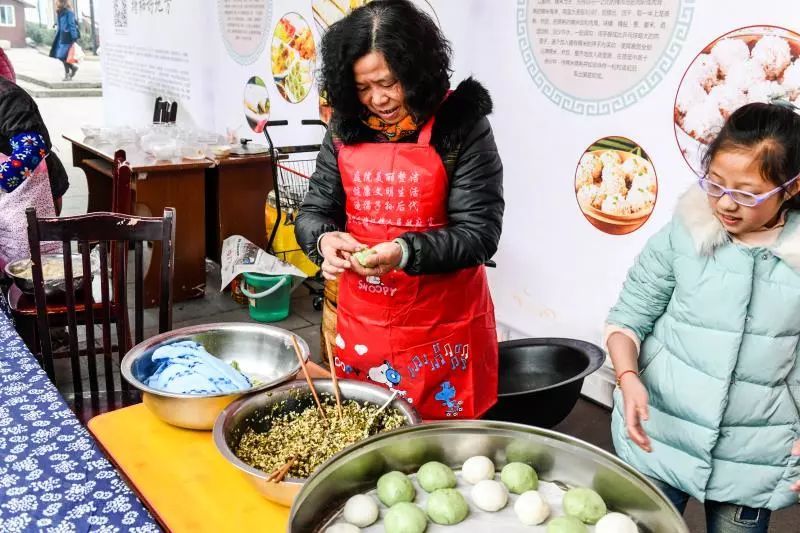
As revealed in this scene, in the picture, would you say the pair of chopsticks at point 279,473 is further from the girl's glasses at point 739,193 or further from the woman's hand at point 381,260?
the girl's glasses at point 739,193

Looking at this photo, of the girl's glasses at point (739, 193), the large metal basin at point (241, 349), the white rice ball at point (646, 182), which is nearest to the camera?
the girl's glasses at point (739, 193)

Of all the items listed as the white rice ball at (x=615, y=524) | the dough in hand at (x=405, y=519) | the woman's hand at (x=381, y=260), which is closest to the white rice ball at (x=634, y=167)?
the woman's hand at (x=381, y=260)

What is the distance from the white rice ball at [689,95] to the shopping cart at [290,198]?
2425 millimetres

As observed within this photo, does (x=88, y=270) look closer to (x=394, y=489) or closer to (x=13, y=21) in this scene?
(x=394, y=489)

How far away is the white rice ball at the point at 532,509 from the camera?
1.08 metres

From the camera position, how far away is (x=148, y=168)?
428 centimetres

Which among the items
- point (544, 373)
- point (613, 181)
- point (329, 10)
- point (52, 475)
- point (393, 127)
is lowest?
point (544, 373)

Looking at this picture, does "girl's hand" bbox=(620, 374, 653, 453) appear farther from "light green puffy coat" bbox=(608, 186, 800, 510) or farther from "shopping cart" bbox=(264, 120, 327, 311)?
"shopping cart" bbox=(264, 120, 327, 311)

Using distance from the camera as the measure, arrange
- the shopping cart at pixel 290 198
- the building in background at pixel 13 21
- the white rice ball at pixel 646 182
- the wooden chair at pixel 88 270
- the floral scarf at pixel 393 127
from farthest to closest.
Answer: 1. the building in background at pixel 13 21
2. the shopping cart at pixel 290 198
3. the white rice ball at pixel 646 182
4. the wooden chair at pixel 88 270
5. the floral scarf at pixel 393 127

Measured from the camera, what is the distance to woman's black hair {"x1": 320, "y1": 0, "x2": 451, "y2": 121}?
1.63 m

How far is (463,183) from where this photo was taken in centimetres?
181

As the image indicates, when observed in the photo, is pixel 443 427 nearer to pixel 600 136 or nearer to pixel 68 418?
pixel 68 418

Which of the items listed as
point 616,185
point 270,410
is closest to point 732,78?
point 616,185

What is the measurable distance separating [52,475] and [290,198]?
3.45m
